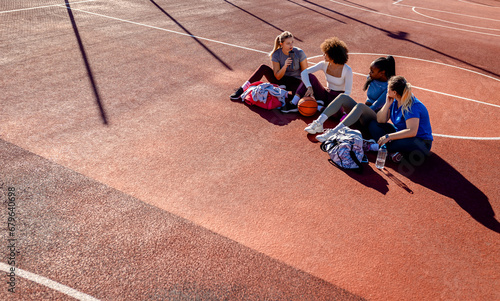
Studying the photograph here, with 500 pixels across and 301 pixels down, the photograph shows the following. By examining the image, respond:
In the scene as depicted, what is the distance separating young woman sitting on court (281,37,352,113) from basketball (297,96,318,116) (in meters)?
0.14

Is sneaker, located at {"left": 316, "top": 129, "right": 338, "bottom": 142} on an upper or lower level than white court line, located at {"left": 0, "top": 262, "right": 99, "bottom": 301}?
lower

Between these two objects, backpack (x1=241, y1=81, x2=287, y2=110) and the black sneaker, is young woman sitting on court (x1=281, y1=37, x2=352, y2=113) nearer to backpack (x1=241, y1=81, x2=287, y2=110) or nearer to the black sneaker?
backpack (x1=241, y1=81, x2=287, y2=110)

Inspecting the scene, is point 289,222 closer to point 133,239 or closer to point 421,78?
point 133,239

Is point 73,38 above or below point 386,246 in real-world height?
above

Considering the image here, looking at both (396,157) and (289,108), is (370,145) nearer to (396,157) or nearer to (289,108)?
(396,157)

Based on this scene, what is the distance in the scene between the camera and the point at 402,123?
7152mm

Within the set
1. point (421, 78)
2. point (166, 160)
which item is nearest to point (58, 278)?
point (166, 160)

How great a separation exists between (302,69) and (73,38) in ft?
24.9

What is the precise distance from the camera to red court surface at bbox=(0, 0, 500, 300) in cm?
469

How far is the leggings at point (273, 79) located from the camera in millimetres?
9320

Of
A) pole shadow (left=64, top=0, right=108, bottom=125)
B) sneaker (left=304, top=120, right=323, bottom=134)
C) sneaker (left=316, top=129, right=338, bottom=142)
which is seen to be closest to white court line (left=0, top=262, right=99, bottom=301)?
pole shadow (left=64, top=0, right=108, bottom=125)

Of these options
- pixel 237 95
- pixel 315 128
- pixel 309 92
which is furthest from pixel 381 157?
pixel 237 95

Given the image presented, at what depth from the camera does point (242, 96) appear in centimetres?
902

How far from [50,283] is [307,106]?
583 centimetres
